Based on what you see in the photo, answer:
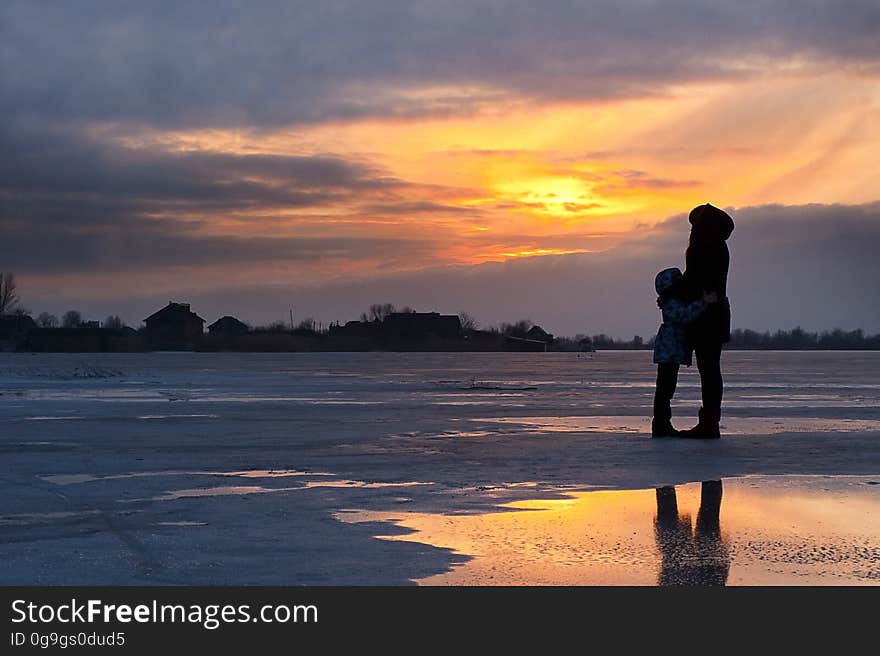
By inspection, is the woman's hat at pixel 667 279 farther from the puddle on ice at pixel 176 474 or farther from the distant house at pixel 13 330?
the distant house at pixel 13 330

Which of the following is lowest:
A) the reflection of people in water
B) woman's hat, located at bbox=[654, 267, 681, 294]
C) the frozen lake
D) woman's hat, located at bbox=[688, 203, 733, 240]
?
the reflection of people in water

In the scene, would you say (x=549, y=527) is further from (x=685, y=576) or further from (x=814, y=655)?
(x=814, y=655)

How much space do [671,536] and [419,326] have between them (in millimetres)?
184850

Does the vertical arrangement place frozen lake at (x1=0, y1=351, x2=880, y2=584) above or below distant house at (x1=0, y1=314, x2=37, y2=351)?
below

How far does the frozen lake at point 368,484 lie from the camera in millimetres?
7004

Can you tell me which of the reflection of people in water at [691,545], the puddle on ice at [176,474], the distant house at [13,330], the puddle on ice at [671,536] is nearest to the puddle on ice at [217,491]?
the puddle on ice at [176,474]

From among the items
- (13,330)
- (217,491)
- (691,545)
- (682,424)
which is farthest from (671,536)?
(13,330)

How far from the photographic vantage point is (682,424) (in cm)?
1912

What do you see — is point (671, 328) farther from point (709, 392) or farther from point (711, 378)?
point (709, 392)

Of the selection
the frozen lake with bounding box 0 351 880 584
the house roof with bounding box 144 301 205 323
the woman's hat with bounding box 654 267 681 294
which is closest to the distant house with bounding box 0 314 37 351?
the house roof with bounding box 144 301 205 323

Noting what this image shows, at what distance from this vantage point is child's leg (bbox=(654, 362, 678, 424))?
622 inches

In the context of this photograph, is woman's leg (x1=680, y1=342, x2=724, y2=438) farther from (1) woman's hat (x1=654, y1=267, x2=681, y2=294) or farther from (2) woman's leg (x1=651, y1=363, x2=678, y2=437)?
(1) woman's hat (x1=654, y1=267, x2=681, y2=294)

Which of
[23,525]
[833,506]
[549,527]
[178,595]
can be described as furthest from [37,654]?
[833,506]

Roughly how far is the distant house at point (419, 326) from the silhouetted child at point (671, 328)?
174m
